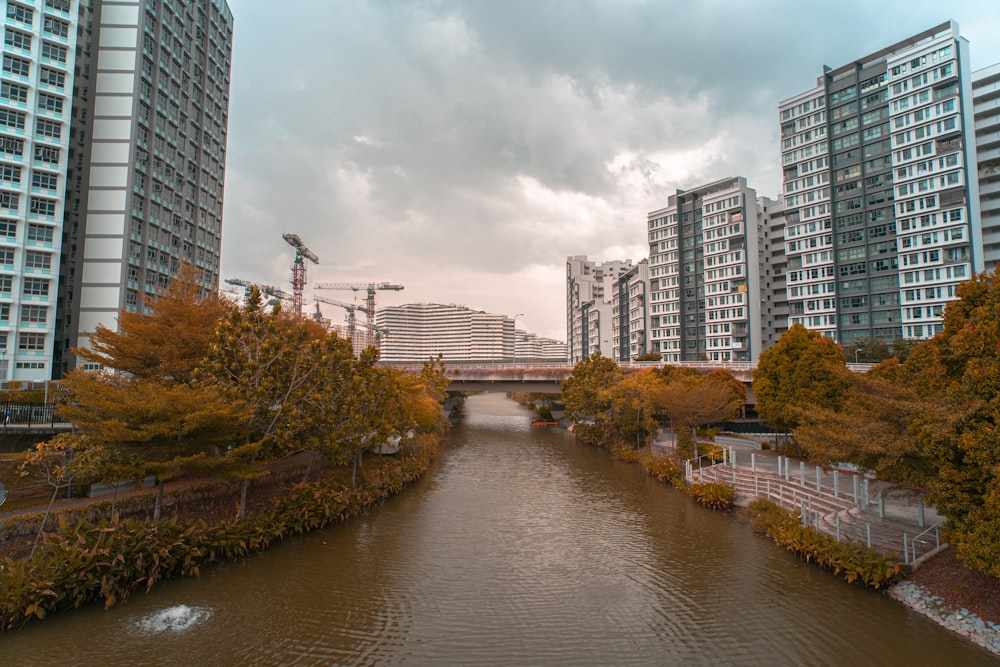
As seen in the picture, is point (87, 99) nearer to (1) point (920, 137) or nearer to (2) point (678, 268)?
(2) point (678, 268)

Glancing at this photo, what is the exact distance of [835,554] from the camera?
17016 millimetres

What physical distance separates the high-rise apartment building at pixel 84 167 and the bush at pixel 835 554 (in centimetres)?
5479

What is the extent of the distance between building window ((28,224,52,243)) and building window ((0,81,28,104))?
1204 cm

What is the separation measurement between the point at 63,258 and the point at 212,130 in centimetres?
2666

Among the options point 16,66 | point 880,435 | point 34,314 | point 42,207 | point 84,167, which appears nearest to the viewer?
point 880,435

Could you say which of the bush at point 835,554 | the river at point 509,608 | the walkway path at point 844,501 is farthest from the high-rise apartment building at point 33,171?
the bush at point 835,554

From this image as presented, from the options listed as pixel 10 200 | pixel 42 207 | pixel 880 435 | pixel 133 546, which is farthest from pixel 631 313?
pixel 133 546

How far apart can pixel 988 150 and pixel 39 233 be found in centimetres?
10790

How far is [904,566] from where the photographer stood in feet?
52.2

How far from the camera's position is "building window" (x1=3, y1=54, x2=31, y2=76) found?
165ft

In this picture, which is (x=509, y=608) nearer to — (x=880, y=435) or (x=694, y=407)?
(x=880, y=435)

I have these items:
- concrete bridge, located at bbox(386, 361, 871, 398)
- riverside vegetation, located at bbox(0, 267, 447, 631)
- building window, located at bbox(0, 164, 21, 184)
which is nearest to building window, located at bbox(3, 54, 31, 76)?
building window, located at bbox(0, 164, 21, 184)

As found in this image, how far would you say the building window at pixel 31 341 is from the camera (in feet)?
166

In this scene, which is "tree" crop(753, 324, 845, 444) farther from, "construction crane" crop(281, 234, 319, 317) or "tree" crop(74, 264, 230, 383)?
"construction crane" crop(281, 234, 319, 317)
